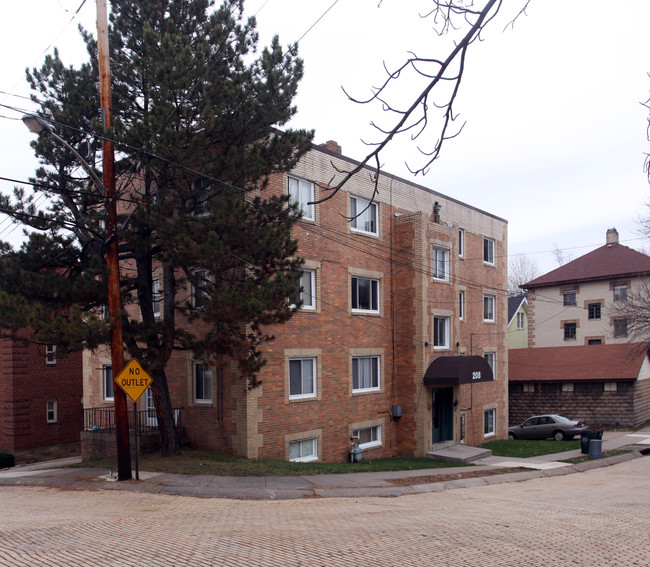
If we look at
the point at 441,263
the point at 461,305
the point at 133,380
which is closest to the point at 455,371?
the point at 441,263

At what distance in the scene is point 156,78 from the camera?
13469mm

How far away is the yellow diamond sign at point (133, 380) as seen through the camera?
13719 mm

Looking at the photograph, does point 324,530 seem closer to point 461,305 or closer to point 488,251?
point 461,305

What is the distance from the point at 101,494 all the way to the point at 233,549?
6606 mm

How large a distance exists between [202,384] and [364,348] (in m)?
6.26

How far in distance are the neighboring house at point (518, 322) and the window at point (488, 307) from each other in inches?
791

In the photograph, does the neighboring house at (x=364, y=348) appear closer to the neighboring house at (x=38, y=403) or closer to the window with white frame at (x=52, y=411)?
the neighboring house at (x=38, y=403)

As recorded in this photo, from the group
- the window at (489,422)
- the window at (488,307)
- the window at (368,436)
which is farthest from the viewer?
the window at (488,307)

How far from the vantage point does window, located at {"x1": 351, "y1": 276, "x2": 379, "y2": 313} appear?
22250 mm

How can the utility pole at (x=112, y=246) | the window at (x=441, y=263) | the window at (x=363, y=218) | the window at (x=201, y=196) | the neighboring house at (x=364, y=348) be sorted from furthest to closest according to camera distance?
the window at (x=441, y=263) < the window at (x=363, y=218) < the neighboring house at (x=364, y=348) < the window at (x=201, y=196) < the utility pole at (x=112, y=246)

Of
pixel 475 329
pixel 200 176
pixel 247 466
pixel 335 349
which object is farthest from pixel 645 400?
pixel 200 176

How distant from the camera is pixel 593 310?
4794 cm

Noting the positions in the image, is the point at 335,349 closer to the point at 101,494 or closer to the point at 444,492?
the point at 444,492

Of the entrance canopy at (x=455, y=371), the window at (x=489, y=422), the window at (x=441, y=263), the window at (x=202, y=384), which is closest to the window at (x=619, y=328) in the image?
the window at (x=489, y=422)
